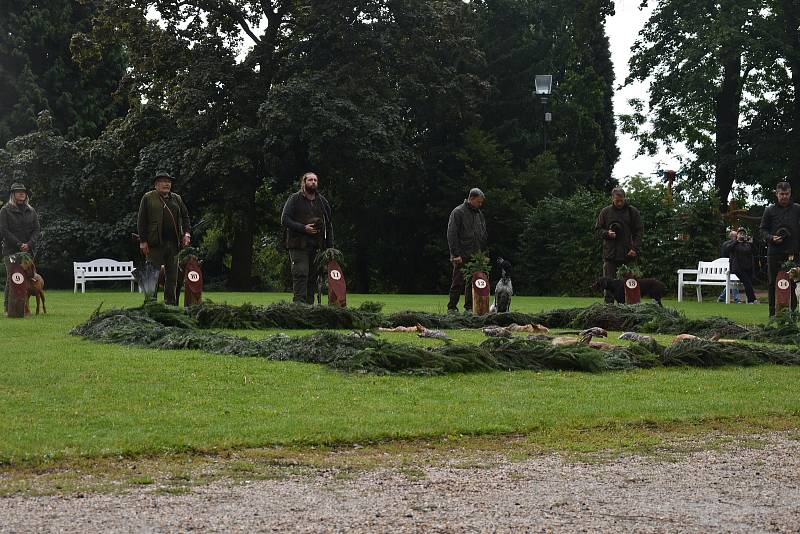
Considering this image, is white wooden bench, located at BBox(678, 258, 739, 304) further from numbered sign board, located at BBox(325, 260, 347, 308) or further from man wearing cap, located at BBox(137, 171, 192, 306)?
man wearing cap, located at BBox(137, 171, 192, 306)

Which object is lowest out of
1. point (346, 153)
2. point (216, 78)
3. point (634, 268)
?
point (634, 268)

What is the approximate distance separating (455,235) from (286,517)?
15310 millimetres

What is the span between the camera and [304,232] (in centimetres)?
1853

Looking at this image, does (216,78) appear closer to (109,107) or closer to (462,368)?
(109,107)

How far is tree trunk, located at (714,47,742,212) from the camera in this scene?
4094 centimetres

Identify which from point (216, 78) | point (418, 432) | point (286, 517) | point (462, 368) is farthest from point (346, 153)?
point (286, 517)

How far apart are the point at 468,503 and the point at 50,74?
1994 inches

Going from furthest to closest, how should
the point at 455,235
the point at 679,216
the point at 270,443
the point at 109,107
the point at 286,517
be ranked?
the point at 109,107 → the point at 679,216 → the point at 455,235 → the point at 270,443 → the point at 286,517

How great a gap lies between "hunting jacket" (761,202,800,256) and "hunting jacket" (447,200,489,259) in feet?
15.8

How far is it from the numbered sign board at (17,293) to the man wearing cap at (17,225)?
1.04 m

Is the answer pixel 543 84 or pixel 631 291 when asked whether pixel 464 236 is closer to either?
pixel 631 291

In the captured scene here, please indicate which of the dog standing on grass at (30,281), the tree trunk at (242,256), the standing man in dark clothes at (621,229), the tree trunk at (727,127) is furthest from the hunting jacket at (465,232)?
the tree trunk at (727,127)

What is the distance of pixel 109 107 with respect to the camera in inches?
2044

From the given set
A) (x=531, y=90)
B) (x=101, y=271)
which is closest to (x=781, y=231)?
(x=101, y=271)
